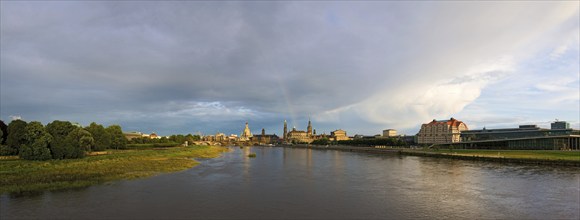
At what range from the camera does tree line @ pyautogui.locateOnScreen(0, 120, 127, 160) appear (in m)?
58.7

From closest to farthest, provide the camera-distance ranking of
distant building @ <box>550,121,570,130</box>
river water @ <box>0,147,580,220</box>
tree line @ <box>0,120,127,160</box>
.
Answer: river water @ <box>0,147,580,220</box>, tree line @ <box>0,120,127,160</box>, distant building @ <box>550,121,570,130</box>

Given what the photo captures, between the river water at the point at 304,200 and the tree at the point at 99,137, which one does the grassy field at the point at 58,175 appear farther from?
the tree at the point at 99,137

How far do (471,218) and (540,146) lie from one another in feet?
390

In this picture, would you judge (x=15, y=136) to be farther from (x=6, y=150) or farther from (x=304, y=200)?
(x=304, y=200)

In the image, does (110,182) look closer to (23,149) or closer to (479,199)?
(23,149)

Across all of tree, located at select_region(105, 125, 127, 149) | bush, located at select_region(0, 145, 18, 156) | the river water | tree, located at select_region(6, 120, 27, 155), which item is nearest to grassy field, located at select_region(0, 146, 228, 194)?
the river water

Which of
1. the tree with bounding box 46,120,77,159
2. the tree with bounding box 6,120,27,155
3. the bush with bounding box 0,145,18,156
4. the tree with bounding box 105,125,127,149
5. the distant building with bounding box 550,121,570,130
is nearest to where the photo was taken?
the tree with bounding box 46,120,77,159

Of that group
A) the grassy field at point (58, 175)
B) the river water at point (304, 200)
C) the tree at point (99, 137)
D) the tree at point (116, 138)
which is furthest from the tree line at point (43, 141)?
the river water at point (304, 200)

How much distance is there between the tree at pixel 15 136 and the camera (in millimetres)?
69562

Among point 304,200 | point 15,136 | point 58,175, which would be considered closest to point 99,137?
point 15,136

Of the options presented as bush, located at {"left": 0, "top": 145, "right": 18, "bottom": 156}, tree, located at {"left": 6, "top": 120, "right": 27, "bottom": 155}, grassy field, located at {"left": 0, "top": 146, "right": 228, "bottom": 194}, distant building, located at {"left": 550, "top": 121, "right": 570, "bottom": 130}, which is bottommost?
grassy field, located at {"left": 0, "top": 146, "right": 228, "bottom": 194}

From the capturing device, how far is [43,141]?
60.5 meters

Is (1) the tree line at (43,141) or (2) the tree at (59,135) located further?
(2) the tree at (59,135)

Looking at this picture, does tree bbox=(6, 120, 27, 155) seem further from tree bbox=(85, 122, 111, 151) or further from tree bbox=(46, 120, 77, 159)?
tree bbox=(85, 122, 111, 151)
